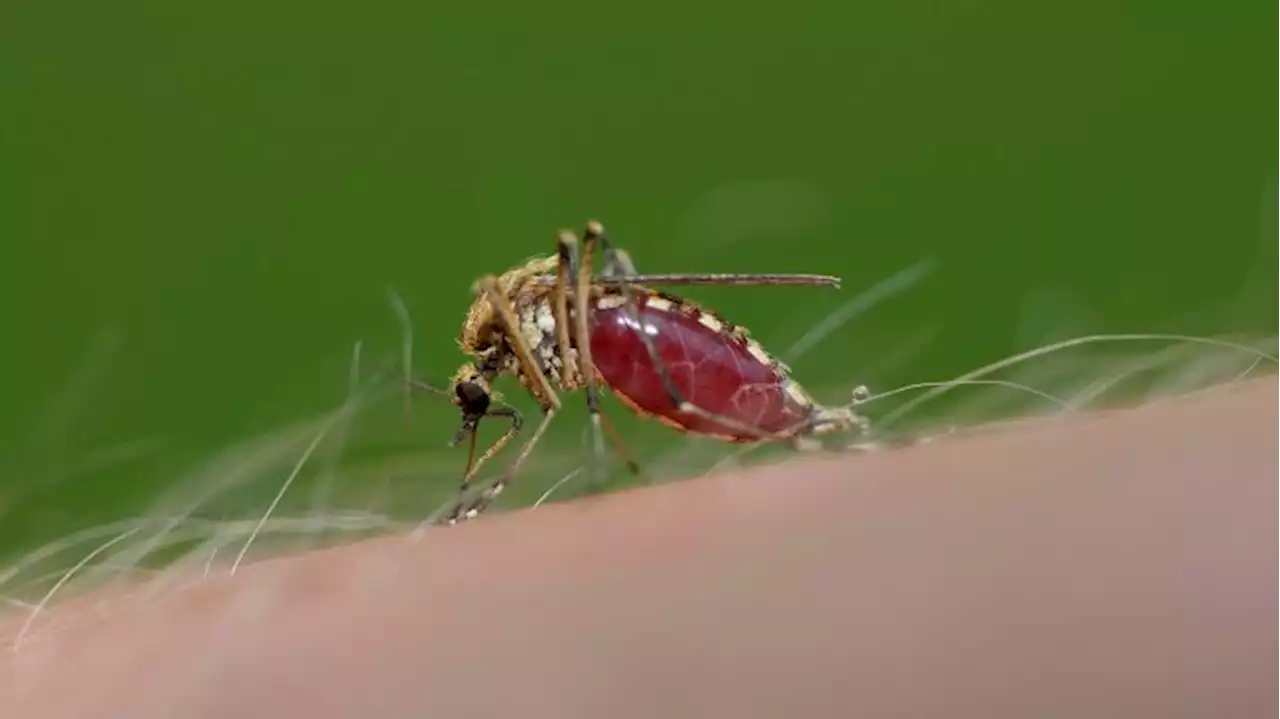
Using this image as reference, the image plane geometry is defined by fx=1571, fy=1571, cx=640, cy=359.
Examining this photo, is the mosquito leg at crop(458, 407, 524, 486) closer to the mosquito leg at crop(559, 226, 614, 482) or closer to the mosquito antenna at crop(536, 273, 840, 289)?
the mosquito leg at crop(559, 226, 614, 482)

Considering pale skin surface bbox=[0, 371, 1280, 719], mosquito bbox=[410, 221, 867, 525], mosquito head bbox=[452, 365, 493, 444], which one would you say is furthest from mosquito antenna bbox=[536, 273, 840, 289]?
pale skin surface bbox=[0, 371, 1280, 719]

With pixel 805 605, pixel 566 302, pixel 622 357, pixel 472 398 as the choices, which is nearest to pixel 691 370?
pixel 622 357

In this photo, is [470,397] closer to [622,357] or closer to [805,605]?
[622,357]

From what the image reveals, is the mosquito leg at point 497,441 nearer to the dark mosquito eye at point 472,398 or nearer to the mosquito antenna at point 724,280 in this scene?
the dark mosquito eye at point 472,398

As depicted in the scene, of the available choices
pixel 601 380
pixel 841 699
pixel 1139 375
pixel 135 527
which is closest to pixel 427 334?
pixel 601 380

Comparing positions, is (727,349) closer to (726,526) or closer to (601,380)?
(601,380)

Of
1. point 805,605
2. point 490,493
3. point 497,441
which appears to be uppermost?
point 497,441
